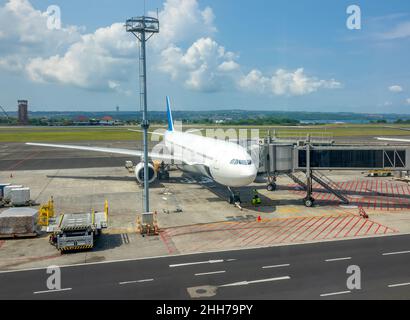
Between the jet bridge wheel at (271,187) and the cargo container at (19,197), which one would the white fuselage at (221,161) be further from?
the cargo container at (19,197)

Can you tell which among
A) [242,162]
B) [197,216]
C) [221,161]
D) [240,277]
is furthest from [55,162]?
[240,277]

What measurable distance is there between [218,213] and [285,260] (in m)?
11.9

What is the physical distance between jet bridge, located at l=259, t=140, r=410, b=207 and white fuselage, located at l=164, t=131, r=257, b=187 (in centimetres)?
329

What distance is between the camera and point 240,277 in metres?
19.9

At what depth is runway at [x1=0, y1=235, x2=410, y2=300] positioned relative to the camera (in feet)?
58.9

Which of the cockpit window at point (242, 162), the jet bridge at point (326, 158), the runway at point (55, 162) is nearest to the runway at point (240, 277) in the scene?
the cockpit window at point (242, 162)

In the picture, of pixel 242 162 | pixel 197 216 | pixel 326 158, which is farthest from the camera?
pixel 326 158

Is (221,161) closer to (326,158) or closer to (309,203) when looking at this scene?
(309,203)

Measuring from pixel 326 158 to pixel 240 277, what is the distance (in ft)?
65.8

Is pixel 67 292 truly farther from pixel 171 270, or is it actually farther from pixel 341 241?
pixel 341 241

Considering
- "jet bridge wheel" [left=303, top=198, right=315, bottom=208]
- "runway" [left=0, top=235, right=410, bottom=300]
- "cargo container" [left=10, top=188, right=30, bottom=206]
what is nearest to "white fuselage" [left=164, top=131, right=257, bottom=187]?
"jet bridge wheel" [left=303, top=198, right=315, bottom=208]

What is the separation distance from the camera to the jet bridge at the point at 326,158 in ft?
116

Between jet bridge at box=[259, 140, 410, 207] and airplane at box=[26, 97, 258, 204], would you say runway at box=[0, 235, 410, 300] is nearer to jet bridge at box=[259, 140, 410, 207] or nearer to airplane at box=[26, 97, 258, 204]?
airplane at box=[26, 97, 258, 204]
